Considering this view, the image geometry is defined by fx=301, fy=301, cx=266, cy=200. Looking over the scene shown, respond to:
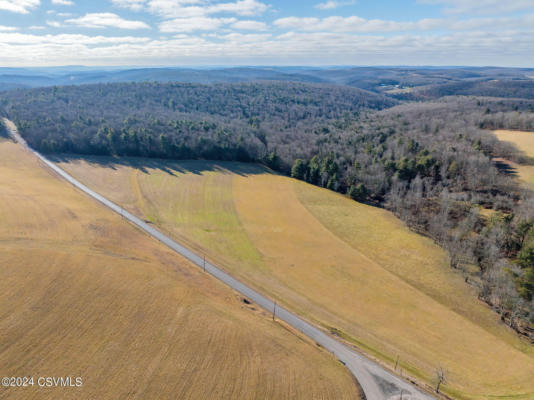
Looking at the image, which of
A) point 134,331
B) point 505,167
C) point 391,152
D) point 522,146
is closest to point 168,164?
point 391,152

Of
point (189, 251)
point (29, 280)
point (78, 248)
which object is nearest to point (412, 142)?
point (189, 251)

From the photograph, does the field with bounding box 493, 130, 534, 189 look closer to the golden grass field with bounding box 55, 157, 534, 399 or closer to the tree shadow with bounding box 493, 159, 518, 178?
the tree shadow with bounding box 493, 159, 518, 178

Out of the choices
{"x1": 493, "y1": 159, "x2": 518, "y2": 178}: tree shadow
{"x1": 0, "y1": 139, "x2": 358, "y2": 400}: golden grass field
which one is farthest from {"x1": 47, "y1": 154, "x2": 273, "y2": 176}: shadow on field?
{"x1": 493, "y1": 159, "x2": 518, "y2": 178}: tree shadow

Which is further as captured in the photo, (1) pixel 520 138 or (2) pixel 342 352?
(1) pixel 520 138

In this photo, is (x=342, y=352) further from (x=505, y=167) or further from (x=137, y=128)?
(x=137, y=128)

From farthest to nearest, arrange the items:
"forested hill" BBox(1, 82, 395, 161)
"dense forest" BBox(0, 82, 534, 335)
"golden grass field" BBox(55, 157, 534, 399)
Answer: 1. "forested hill" BBox(1, 82, 395, 161)
2. "dense forest" BBox(0, 82, 534, 335)
3. "golden grass field" BBox(55, 157, 534, 399)

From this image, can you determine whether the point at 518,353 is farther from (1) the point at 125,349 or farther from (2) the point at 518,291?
(1) the point at 125,349
